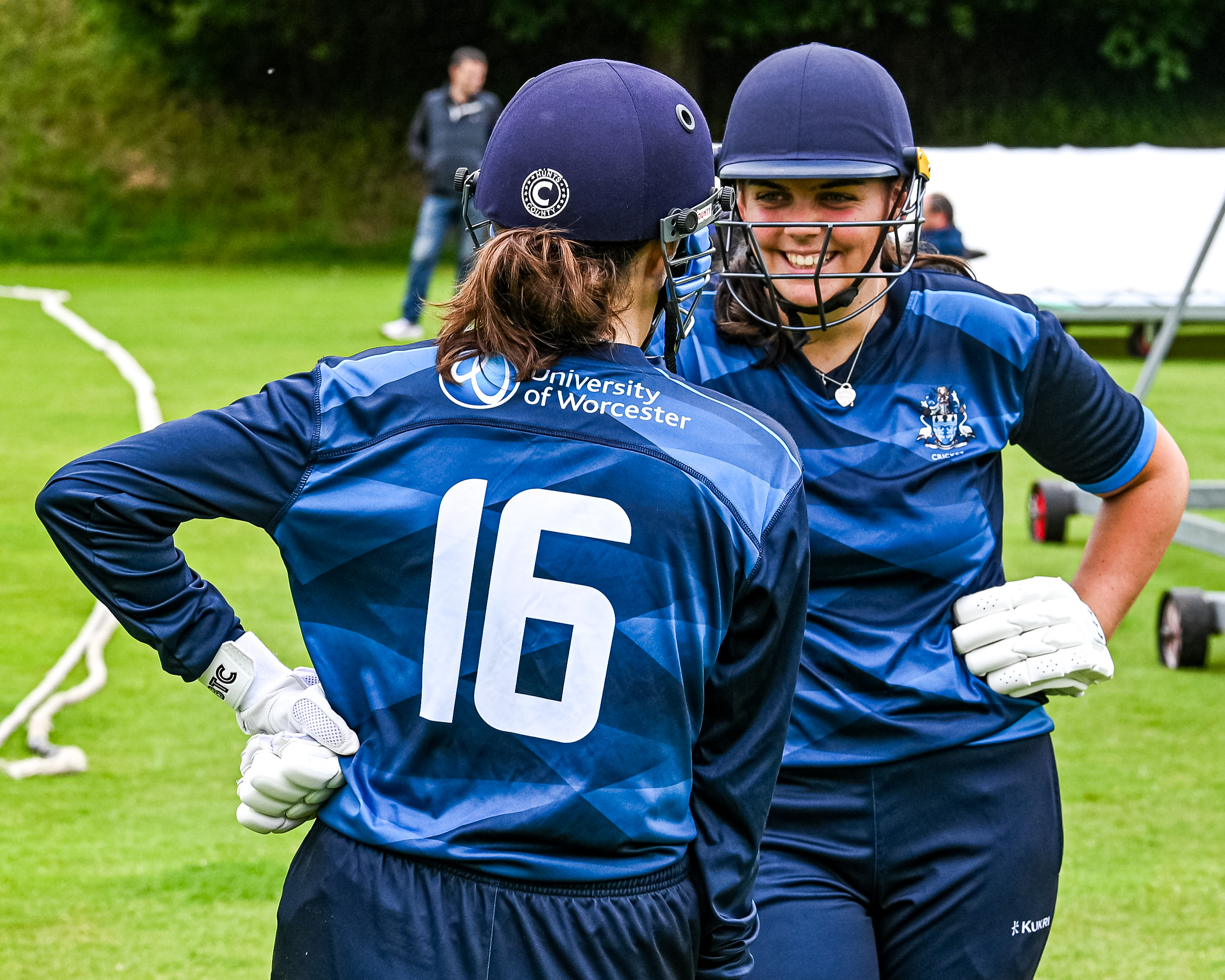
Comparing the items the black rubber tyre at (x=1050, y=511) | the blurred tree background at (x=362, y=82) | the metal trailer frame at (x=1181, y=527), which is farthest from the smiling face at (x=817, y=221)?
the blurred tree background at (x=362, y=82)

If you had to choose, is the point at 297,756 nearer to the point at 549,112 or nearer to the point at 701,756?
the point at 701,756

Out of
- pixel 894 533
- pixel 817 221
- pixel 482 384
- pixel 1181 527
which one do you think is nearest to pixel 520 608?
pixel 482 384

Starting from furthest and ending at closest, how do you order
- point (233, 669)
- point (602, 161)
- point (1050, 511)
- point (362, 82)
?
point (362, 82), point (1050, 511), point (233, 669), point (602, 161)

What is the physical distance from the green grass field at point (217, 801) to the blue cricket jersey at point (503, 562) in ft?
7.29

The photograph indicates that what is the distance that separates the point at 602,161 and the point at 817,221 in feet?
2.74

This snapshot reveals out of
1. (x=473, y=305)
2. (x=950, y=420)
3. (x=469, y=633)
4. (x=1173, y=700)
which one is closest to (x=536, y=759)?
(x=469, y=633)

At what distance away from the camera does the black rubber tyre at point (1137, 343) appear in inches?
545

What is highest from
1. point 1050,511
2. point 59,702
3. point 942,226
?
point 942,226

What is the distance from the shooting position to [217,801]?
15.5 ft

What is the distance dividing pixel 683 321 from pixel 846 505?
502 mm

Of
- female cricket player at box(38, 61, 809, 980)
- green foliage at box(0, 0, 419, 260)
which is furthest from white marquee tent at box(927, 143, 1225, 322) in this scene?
female cricket player at box(38, 61, 809, 980)

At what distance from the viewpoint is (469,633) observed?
5.64 feet

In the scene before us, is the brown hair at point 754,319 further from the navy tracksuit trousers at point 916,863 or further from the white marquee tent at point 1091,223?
the white marquee tent at point 1091,223

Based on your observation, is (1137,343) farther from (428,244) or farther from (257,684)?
(257,684)
